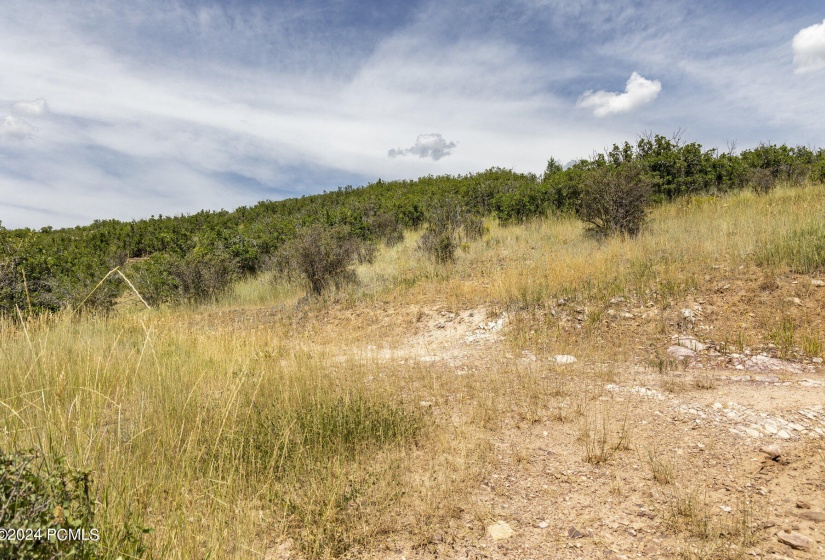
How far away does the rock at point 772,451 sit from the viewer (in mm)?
3178

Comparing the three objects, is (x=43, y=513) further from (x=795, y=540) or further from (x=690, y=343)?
(x=690, y=343)

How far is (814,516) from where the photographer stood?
250cm

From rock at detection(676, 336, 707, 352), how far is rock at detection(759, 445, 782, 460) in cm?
287

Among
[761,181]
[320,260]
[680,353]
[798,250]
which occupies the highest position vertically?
[761,181]

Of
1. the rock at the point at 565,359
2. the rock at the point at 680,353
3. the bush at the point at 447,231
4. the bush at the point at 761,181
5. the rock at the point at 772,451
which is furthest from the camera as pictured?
the bush at the point at 761,181

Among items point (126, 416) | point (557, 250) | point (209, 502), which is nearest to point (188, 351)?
point (126, 416)

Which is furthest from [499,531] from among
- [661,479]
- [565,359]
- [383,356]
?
[383,356]

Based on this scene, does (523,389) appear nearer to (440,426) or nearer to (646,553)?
(440,426)

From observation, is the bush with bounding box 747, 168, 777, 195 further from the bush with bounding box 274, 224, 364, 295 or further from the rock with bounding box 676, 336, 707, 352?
the bush with bounding box 274, 224, 364, 295

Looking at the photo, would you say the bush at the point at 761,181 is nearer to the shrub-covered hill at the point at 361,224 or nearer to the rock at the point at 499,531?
the shrub-covered hill at the point at 361,224

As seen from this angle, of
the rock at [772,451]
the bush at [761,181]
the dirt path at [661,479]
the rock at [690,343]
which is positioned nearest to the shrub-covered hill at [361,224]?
the bush at [761,181]

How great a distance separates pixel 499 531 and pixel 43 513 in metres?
2.24

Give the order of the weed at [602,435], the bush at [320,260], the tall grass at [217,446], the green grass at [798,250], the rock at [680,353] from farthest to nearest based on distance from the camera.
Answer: the bush at [320,260] < the green grass at [798,250] < the rock at [680,353] < the weed at [602,435] < the tall grass at [217,446]

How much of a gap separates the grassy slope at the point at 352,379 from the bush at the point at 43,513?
0.25 metres
